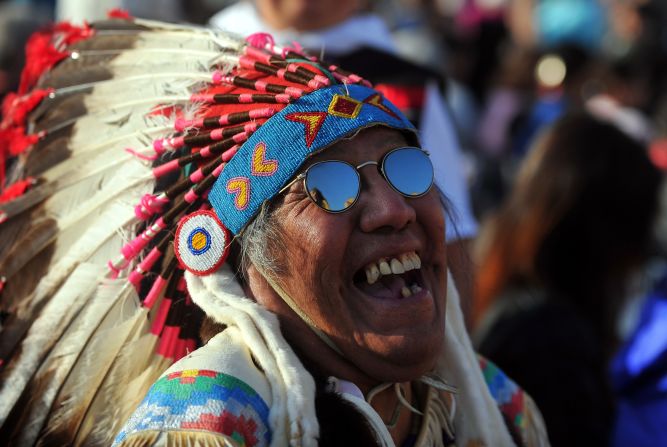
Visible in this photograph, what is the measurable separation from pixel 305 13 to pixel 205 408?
78.6 inches

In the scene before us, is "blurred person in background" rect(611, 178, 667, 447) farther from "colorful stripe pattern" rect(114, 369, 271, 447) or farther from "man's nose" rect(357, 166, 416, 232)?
"colorful stripe pattern" rect(114, 369, 271, 447)

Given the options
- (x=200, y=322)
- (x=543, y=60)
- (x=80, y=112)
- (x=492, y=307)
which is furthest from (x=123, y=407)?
(x=543, y=60)

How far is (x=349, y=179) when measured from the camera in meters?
1.98

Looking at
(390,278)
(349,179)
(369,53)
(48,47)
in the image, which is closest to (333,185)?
(349,179)

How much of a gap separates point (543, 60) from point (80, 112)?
4552 mm

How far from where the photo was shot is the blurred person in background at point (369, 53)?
3.33 meters

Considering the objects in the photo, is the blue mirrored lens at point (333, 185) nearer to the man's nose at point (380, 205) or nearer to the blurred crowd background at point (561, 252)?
the man's nose at point (380, 205)

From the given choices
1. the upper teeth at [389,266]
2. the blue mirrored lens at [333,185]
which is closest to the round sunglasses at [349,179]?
the blue mirrored lens at [333,185]

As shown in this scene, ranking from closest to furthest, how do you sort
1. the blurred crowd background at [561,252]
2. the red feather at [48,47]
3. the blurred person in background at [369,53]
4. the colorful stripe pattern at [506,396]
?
the colorful stripe pattern at [506,396] → the red feather at [48,47] → the blurred crowd background at [561,252] → the blurred person in background at [369,53]

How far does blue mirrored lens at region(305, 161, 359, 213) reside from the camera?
1960 millimetres

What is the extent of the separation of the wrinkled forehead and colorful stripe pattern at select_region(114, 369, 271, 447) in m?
0.35

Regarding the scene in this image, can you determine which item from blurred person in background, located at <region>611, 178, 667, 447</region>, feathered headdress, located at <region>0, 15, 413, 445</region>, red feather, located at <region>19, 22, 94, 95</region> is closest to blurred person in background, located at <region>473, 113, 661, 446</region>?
blurred person in background, located at <region>611, 178, 667, 447</region>

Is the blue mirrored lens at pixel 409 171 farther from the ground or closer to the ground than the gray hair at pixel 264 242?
farther from the ground

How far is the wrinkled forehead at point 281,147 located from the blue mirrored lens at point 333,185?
0.13ft
